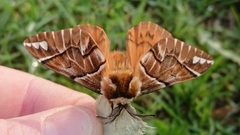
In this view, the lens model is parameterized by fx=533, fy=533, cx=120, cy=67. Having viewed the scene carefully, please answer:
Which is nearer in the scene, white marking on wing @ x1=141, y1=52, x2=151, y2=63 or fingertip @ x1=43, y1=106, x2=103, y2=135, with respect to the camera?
white marking on wing @ x1=141, y1=52, x2=151, y2=63

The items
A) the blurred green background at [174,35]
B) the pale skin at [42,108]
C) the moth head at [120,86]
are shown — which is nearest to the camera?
the moth head at [120,86]

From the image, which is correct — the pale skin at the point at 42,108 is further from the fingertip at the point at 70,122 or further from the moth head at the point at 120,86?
the moth head at the point at 120,86

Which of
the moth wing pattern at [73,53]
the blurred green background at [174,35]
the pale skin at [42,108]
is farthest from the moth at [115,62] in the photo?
the blurred green background at [174,35]

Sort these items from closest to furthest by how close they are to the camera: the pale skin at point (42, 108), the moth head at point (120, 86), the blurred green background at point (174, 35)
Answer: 1. the moth head at point (120, 86)
2. the pale skin at point (42, 108)
3. the blurred green background at point (174, 35)

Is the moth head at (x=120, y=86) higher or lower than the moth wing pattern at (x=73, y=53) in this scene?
lower

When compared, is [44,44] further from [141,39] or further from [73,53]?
[141,39]

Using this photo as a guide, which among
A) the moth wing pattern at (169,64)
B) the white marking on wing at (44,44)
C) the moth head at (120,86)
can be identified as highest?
the white marking on wing at (44,44)

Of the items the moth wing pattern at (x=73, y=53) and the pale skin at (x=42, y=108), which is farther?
the pale skin at (x=42, y=108)

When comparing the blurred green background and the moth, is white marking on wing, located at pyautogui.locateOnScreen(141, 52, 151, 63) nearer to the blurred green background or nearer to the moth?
the moth

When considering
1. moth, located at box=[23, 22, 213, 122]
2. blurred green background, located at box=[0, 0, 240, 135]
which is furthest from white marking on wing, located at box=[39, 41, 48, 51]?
blurred green background, located at box=[0, 0, 240, 135]
